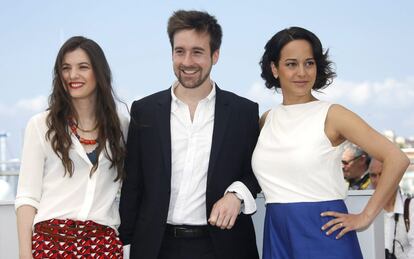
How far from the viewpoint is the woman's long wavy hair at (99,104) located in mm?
2494

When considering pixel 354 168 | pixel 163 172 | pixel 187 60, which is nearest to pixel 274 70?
pixel 187 60

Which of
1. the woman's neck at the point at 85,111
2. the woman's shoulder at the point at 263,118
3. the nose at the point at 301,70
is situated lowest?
the woman's shoulder at the point at 263,118

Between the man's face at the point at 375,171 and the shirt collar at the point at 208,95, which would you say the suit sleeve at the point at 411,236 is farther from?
the shirt collar at the point at 208,95

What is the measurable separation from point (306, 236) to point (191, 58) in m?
0.85

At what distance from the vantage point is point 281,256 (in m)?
2.41

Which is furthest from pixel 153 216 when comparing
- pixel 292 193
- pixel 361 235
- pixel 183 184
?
pixel 361 235

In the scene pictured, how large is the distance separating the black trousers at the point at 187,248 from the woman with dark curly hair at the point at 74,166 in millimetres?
214

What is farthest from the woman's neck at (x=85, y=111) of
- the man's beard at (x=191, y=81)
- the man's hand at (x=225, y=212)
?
the man's hand at (x=225, y=212)

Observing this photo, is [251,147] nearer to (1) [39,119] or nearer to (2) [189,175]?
(2) [189,175]

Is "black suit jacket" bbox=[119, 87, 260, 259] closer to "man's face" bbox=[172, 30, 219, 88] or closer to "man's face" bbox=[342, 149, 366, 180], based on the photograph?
"man's face" bbox=[172, 30, 219, 88]

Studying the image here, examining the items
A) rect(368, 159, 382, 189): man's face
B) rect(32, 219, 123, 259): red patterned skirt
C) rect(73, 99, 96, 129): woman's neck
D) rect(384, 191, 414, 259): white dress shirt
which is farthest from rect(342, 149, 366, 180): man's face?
rect(32, 219, 123, 259): red patterned skirt

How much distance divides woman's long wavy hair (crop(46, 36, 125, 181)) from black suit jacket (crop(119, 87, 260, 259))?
0.10 meters

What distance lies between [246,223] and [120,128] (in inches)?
25.4

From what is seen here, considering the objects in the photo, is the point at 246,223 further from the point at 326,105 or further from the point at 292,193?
the point at 326,105
